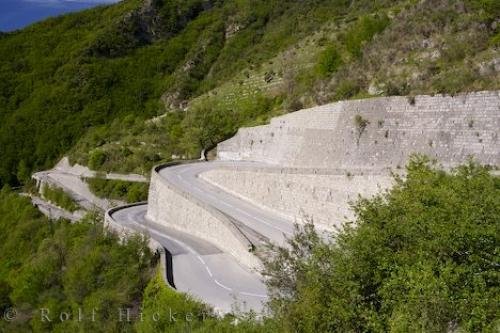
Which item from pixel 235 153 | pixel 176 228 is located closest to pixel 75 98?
pixel 235 153

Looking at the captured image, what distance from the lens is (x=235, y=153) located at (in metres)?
40.6

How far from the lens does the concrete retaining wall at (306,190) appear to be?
19.6 meters

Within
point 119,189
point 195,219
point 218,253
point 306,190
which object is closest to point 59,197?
point 119,189

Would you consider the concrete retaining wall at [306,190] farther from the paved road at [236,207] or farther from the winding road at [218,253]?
the winding road at [218,253]

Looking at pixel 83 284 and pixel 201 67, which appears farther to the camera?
pixel 201 67

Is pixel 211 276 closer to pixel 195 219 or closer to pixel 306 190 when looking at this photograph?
pixel 306 190

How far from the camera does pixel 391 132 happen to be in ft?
72.6

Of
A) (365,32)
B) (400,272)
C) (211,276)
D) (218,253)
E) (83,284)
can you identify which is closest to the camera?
(400,272)

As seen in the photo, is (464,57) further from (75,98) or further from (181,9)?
(181,9)

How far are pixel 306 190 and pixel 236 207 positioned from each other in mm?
5426

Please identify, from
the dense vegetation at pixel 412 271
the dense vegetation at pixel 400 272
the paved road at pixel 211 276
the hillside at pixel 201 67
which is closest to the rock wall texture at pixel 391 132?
the hillside at pixel 201 67

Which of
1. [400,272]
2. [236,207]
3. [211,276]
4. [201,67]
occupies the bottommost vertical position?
[211,276]

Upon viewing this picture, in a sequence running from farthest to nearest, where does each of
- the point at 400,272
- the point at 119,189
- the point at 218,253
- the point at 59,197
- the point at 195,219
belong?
the point at 59,197 → the point at 119,189 → the point at 195,219 → the point at 218,253 → the point at 400,272

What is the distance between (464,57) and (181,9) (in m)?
94.7
